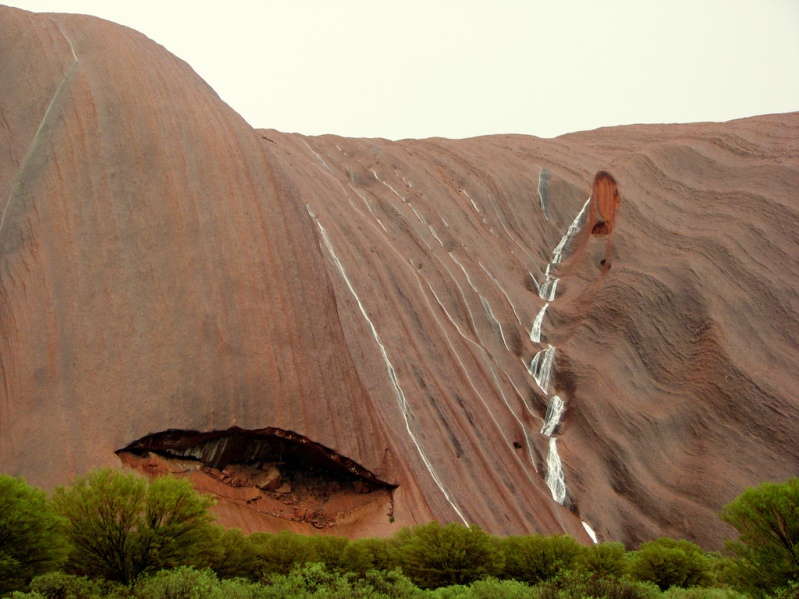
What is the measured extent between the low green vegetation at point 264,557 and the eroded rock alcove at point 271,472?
238 cm

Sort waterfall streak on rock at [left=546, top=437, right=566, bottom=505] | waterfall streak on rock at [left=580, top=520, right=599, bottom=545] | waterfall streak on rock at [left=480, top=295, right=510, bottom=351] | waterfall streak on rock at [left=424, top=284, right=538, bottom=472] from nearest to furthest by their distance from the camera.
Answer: waterfall streak on rock at [left=580, top=520, right=599, bottom=545]
waterfall streak on rock at [left=546, top=437, right=566, bottom=505]
waterfall streak on rock at [left=424, top=284, right=538, bottom=472]
waterfall streak on rock at [left=480, top=295, right=510, bottom=351]

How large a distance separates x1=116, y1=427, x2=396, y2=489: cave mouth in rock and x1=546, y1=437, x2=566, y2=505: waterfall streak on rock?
6912 millimetres

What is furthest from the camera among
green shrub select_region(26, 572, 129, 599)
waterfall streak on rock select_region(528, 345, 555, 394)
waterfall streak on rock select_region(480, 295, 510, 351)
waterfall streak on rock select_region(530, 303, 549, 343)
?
waterfall streak on rock select_region(530, 303, 549, 343)

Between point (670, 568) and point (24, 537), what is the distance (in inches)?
453

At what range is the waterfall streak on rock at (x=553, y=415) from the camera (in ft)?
87.4

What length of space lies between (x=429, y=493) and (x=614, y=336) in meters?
11.5

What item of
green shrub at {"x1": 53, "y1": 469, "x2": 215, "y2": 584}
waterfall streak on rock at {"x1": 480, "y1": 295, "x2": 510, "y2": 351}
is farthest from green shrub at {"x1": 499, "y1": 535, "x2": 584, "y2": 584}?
waterfall streak on rock at {"x1": 480, "y1": 295, "x2": 510, "y2": 351}

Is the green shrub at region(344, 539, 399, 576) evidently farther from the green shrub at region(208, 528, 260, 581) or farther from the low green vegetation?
the green shrub at region(208, 528, 260, 581)

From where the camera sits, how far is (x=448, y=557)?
15.4 metres

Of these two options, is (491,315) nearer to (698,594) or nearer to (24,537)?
(698,594)

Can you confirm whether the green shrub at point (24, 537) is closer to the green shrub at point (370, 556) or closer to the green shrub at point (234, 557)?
the green shrub at point (234, 557)

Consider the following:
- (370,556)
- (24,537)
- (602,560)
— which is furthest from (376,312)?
(24,537)

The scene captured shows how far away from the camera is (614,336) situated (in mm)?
28922

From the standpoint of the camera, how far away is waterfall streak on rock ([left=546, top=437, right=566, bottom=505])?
963 inches
